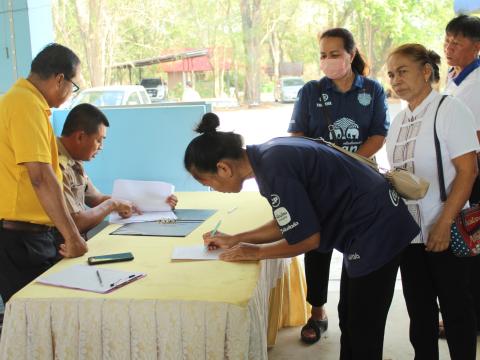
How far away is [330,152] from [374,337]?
1.86ft

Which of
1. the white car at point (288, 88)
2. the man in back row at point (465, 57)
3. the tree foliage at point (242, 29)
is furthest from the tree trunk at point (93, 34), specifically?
the man in back row at point (465, 57)

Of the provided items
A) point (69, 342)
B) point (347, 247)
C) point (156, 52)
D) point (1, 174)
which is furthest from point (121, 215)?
Answer: point (156, 52)

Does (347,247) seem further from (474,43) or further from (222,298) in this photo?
(474,43)

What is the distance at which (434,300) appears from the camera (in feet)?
6.04

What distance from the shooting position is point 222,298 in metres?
1.37

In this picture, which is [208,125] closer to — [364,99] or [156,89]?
[364,99]

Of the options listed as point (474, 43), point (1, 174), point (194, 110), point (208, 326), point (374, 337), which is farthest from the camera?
point (194, 110)

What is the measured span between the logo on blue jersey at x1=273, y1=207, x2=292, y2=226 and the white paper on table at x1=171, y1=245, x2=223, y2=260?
0.39 meters

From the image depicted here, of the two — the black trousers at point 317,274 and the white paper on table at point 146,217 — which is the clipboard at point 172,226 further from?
the black trousers at point 317,274

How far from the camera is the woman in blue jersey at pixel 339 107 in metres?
2.28

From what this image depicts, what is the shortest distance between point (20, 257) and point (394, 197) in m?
1.25

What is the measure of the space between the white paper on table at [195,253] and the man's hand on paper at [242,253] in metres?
0.05

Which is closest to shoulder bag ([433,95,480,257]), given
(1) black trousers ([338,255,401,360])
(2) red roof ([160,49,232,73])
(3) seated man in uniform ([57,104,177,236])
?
(1) black trousers ([338,255,401,360])

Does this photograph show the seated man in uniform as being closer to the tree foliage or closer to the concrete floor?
the concrete floor
